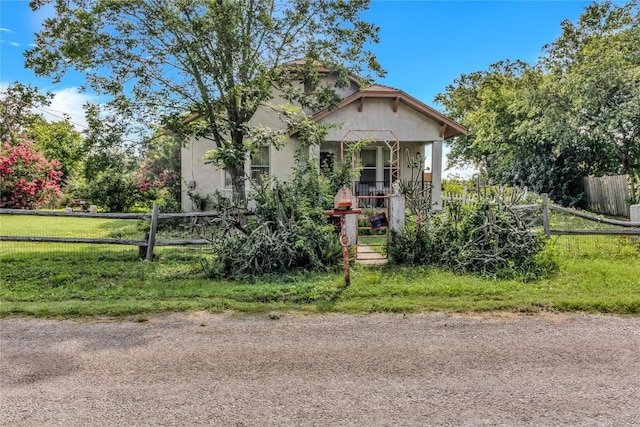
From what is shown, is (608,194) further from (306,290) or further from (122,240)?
(122,240)

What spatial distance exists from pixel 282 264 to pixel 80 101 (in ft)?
22.8

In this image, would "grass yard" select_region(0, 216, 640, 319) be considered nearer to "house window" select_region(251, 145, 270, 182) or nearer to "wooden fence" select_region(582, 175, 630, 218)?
"house window" select_region(251, 145, 270, 182)

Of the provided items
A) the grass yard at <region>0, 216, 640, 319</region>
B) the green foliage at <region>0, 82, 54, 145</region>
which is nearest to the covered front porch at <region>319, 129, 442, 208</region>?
the grass yard at <region>0, 216, 640, 319</region>

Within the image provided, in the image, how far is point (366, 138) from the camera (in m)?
15.1

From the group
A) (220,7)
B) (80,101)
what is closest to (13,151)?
(80,101)

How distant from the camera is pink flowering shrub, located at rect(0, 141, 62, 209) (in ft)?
60.7

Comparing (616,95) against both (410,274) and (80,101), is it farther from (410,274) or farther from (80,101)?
(80,101)

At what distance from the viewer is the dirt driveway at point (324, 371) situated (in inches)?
122

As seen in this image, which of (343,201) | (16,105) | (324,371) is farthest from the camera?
(16,105)

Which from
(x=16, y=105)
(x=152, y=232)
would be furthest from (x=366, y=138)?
(x=16, y=105)

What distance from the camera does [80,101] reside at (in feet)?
34.0

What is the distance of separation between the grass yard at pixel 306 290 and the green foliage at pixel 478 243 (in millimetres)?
394

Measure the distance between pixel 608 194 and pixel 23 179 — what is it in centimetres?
2586

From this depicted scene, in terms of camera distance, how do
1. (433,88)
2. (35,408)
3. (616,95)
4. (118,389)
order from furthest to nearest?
A: (433,88)
(616,95)
(118,389)
(35,408)
